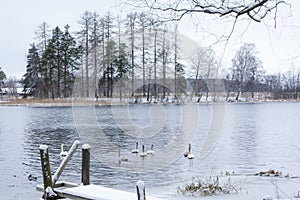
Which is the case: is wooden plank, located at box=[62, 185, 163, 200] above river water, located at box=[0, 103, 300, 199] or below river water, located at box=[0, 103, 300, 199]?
above

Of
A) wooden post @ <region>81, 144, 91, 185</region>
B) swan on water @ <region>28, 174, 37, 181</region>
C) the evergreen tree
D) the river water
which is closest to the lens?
wooden post @ <region>81, 144, 91, 185</region>

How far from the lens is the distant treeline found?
33.2 meters

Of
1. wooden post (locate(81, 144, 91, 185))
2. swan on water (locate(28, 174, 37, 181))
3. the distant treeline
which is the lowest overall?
swan on water (locate(28, 174, 37, 181))

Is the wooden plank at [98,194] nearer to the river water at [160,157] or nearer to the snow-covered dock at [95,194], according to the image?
the snow-covered dock at [95,194]

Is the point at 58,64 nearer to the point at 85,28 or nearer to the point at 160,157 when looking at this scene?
the point at 85,28

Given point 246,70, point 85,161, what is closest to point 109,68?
point 85,161

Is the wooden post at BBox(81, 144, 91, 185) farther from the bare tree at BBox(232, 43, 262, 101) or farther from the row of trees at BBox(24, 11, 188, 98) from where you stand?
the bare tree at BBox(232, 43, 262, 101)

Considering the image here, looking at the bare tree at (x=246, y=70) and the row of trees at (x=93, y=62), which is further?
the bare tree at (x=246, y=70)

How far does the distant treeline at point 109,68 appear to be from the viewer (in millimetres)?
33206

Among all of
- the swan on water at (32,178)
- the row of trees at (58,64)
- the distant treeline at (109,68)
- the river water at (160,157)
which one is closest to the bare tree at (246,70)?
the distant treeline at (109,68)

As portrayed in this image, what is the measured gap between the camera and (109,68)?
37938 mm

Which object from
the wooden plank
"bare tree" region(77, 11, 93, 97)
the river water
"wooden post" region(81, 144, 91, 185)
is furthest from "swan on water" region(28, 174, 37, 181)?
"bare tree" region(77, 11, 93, 97)

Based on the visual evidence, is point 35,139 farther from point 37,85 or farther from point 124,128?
point 37,85

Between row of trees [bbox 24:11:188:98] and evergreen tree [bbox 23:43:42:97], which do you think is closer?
row of trees [bbox 24:11:188:98]
